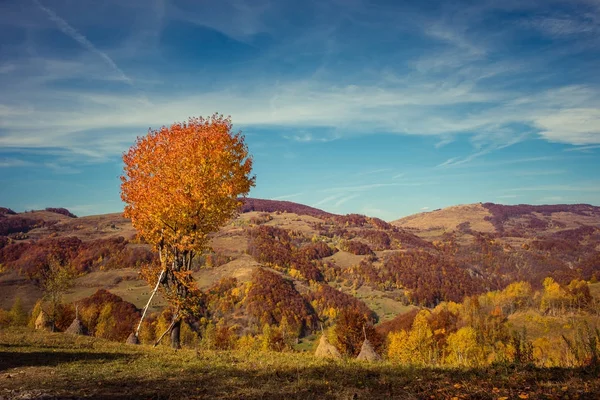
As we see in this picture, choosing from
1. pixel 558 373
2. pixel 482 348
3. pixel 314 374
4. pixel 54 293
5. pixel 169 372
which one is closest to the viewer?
pixel 558 373

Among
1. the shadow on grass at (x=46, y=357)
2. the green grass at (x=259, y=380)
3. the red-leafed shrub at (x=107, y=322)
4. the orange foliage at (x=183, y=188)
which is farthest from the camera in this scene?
the red-leafed shrub at (x=107, y=322)

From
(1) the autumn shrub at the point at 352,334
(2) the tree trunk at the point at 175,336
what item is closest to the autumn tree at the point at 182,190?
(2) the tree trunk at the point at 175,336

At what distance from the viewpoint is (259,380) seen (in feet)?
40.9

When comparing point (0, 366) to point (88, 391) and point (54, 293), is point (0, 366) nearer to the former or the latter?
point (88, 391)

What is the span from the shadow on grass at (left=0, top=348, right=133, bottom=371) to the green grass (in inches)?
2.0

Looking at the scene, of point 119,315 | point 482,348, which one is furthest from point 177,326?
point 119,315

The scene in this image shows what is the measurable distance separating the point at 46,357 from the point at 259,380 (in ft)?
45.7

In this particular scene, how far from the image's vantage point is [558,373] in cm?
1088

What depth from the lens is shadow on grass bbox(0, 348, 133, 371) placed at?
17.0 meters

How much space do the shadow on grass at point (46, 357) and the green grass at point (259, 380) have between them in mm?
52

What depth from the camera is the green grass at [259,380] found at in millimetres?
9711

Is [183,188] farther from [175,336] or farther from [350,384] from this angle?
[350,384]

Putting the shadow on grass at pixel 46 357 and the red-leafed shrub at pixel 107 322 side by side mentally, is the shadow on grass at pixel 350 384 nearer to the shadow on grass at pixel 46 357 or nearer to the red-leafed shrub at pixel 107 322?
the shadow on grass at pixel 46 357

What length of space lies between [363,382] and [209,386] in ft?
16.9
